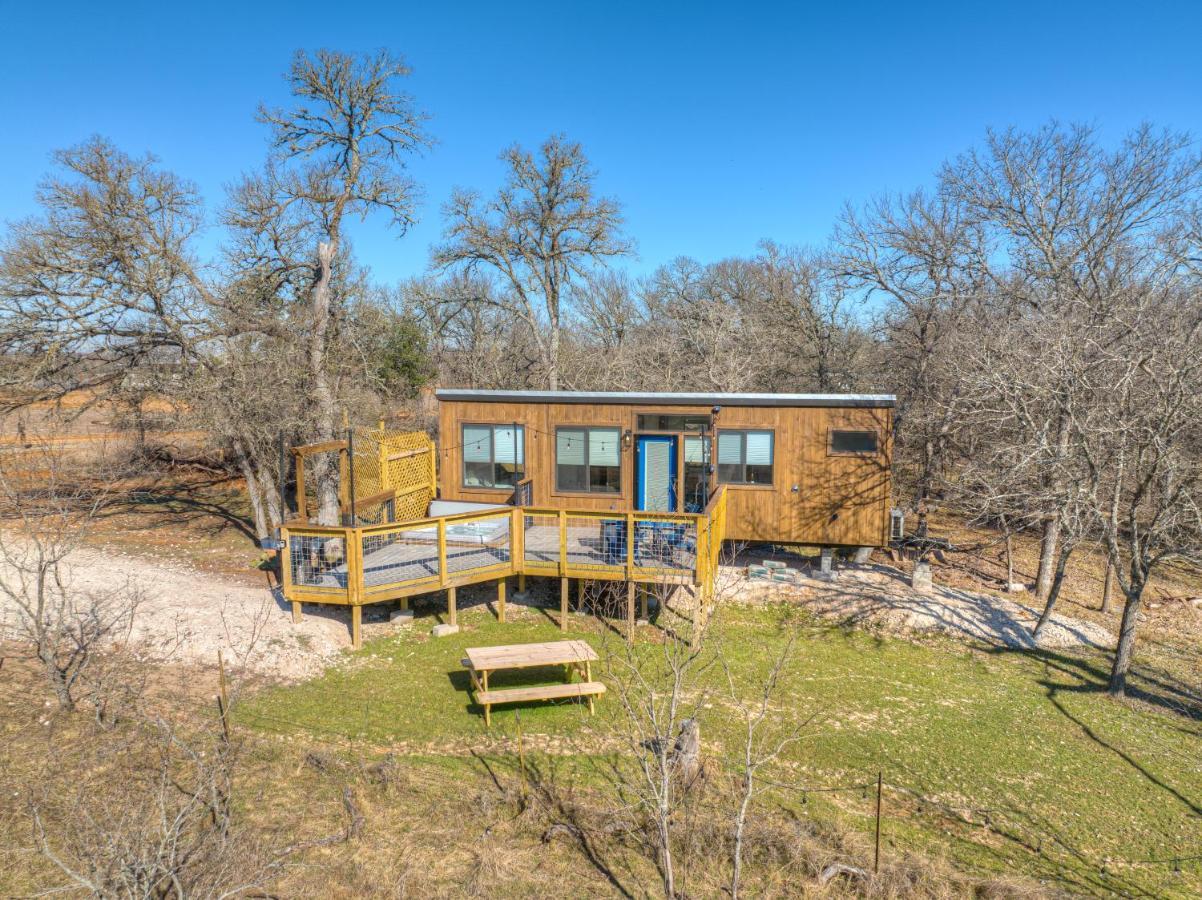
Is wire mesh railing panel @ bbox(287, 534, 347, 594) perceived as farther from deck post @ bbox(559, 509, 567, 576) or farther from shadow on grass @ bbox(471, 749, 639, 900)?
shadow on grass @ bbox(471, 749, 639, 900)

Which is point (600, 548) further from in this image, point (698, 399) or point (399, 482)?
point (399, 482)

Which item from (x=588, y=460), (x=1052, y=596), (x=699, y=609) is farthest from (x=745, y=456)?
(x=1052, y=596)

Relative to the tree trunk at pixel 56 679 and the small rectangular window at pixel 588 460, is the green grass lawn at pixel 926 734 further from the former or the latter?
the small rectangular window at pixel 588 460

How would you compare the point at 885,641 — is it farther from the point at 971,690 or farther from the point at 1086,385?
the point at 1086,385

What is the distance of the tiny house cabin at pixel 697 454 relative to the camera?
11.7 m

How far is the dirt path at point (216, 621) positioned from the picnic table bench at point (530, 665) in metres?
2.17

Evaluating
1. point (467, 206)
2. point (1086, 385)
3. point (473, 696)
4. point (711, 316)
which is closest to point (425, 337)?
point (467, 206)

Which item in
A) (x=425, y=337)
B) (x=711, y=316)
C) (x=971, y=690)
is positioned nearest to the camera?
(x=971, y=690)

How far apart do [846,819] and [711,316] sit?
17829 mm

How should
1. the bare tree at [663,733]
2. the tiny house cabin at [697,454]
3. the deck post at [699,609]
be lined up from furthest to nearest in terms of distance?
the tiny house cabin at [697,454] → the deck post at [699,609] → the bare tree at [663,733]

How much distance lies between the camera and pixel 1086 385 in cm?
909

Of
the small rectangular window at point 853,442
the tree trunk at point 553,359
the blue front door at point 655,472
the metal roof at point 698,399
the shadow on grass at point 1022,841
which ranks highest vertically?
the tree trunk at point 553,359

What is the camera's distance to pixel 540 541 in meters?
10.8

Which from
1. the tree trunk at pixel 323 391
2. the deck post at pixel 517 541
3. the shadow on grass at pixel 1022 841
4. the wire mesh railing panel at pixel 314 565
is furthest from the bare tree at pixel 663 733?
the tree trunk at pixel 323 391
